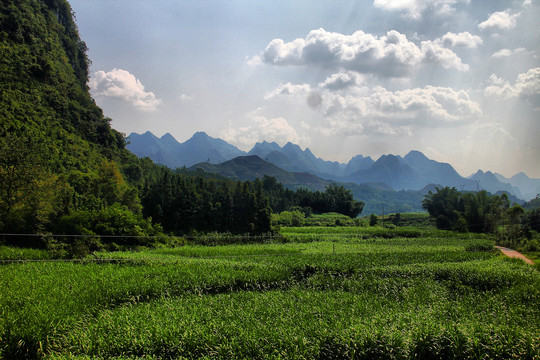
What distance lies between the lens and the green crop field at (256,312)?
7.36 meters

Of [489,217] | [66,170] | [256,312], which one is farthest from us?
[489,217]

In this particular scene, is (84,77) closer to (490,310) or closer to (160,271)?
(160,271)

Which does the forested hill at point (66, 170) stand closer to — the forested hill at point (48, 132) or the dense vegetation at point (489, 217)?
the forested hill at point (48, 132)

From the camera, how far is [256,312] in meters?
9.53

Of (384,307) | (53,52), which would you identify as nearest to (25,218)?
(384,307)

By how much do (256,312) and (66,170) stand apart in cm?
4618

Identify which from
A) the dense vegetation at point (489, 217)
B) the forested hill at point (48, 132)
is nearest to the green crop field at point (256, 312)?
the forested hill at point (48, 132)

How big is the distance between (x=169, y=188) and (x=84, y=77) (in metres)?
56.8

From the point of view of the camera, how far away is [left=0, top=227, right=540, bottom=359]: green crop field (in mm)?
7355

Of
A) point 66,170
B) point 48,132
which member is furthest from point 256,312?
point 48,132

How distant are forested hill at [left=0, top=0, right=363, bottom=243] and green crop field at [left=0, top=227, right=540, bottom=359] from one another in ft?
22.8

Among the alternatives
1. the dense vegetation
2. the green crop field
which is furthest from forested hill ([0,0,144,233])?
the dense vegetation

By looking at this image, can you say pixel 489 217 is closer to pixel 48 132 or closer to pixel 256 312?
pixel 256 312

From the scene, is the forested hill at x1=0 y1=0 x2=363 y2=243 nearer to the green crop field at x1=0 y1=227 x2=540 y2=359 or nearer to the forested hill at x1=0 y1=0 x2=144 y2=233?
the forested hill at x1=0 y1=0 x2=144 y2=233
